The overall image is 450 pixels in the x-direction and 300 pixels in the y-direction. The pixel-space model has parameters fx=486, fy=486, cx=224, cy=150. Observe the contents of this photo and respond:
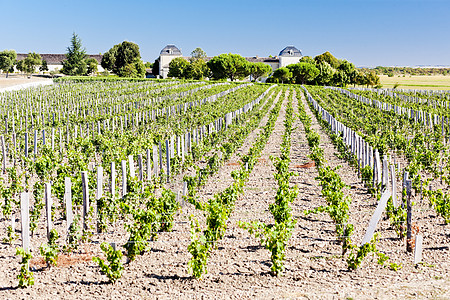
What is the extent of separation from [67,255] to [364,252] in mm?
4694

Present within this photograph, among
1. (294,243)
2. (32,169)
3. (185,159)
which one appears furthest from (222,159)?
(294,243)

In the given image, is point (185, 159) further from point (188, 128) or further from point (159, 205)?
point (188, 128)

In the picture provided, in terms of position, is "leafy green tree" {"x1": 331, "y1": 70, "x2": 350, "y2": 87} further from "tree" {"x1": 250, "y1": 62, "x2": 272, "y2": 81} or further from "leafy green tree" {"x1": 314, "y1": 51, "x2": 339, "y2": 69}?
"tree" {"x1": 250, "y1": 62, "x2": 272, "y2": 81}

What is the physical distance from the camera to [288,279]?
711 cm

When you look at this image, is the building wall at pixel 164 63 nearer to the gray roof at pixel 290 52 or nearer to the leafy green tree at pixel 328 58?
the gray roof at pixel 290 52

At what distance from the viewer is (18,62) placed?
365ft

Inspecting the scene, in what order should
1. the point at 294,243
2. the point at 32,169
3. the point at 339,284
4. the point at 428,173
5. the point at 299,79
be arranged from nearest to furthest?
1. the point at 339,284
2. the point at 294,243
3. the point at 32,169
4. the point at 428,173
5. the point at 299,79

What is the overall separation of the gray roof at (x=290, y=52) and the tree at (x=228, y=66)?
1421 inches

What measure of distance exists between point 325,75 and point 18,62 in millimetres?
69277

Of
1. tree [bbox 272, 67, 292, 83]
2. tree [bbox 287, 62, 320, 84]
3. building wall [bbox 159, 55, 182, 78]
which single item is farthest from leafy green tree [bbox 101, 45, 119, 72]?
tree [bbox 287, 62, 320, 84]

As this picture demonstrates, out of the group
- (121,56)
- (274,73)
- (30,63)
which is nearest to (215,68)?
(274,73)

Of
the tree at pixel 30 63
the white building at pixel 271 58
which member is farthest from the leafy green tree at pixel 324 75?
the tree at pixel 30 63

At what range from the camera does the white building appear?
130250 millimetres

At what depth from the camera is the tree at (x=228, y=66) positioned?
4146 inches
